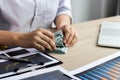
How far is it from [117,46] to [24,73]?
0.44 m

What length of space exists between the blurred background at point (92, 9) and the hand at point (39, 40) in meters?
1.45

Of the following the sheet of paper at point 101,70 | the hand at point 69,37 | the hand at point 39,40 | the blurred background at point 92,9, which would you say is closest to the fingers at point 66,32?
the hand at point 69,37

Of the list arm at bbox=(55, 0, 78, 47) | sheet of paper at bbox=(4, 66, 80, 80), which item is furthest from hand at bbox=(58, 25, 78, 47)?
sheet of paper at bbox=(4, 66, 80, 80)

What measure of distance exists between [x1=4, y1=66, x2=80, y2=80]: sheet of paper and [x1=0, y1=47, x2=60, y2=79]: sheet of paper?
1.1 inches

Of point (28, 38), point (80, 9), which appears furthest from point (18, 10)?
point (80, 9)

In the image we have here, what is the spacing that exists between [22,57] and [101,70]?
29 cm

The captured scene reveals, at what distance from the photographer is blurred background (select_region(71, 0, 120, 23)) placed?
2.38 metres

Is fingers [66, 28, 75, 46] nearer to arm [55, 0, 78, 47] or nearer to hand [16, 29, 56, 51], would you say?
arm [55, 0, 78, 47]

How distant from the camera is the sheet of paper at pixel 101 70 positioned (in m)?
0.75

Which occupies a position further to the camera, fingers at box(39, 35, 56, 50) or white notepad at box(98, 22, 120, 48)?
white notepad at box(98, 22, 120, 48)

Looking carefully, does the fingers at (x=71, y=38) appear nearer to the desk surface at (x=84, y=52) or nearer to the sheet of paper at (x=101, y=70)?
the desk surface at (x=84, y=52)

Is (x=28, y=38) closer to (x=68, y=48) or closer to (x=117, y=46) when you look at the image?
(x=68, y=48)

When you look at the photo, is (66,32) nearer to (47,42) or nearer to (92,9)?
(47,42)

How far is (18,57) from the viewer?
2.81 feet
